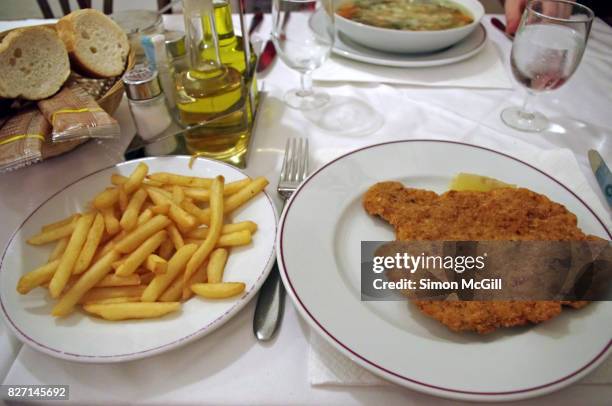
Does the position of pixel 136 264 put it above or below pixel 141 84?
below

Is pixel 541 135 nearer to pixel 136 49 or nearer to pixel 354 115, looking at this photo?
pixel 354 115

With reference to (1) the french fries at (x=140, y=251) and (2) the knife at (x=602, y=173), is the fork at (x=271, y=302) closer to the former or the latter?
(1) the french fries at (x=140, y=251)

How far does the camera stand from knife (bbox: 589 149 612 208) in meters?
1.08

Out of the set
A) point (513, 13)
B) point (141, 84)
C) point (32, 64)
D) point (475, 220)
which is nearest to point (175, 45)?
point (141, 84)

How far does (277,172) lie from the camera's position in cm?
124

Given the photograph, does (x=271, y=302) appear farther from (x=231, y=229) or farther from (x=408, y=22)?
(x=408, y=22)

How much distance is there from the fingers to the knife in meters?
0.93

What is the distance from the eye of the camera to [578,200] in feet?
3.20

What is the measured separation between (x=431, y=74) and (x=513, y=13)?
23.2 inches

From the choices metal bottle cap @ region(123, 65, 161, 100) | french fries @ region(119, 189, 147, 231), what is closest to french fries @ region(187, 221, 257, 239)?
french fries @ region(119, 189, 147, 231)

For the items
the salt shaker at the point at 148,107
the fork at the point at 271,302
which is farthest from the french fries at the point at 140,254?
the salt shaker at the point at 148,107

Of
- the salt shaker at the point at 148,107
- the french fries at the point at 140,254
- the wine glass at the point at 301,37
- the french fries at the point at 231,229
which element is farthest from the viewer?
the wine glass at the point at 301,37

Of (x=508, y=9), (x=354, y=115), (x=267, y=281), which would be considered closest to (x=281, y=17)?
(x=354, y=115)

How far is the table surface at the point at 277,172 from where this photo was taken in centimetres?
73
